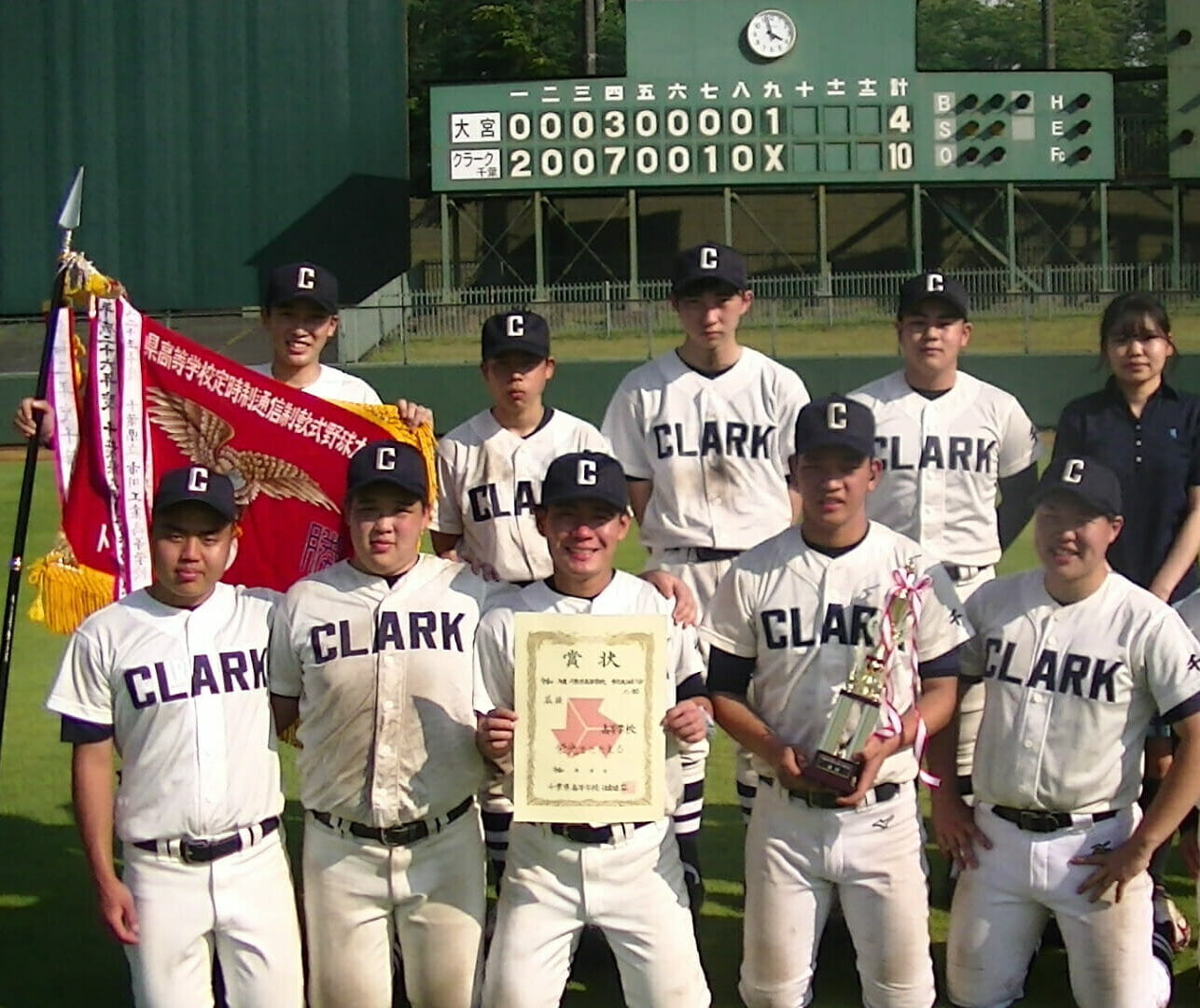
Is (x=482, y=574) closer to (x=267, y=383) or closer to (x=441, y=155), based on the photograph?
(x=267, y=383)

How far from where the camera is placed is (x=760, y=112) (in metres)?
29.4

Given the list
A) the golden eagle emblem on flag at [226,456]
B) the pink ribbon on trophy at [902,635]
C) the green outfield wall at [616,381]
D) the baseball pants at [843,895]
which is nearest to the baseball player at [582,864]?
the baseball pants at [843,895]

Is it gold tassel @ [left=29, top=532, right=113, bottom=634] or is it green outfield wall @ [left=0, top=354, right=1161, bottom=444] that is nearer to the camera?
gold tassel @ [left=29, top=532, right=113, bottom=634]

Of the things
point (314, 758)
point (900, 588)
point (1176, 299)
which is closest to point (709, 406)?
point (900, 588)

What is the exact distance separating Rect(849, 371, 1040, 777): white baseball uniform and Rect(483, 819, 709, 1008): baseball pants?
158cm

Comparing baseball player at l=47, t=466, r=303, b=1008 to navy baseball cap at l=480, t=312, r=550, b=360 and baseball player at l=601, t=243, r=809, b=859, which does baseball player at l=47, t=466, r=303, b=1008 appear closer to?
navy baseball cap at l=480, t=312, r=550, b=360

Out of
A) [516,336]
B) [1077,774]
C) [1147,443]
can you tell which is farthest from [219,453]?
[1147,443]

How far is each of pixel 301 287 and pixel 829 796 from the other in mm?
2371

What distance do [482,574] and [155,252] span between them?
28.0 m

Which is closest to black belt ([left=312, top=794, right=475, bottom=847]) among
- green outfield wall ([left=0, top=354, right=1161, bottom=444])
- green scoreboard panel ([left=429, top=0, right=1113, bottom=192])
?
green outfield wall ([left=0, top=354, right=1161, bottom=444])

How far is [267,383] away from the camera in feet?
17.6

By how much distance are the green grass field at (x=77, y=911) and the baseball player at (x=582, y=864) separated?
→ 25.1 inches

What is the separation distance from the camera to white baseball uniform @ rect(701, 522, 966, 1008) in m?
4.50

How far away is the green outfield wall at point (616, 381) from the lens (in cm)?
2498
